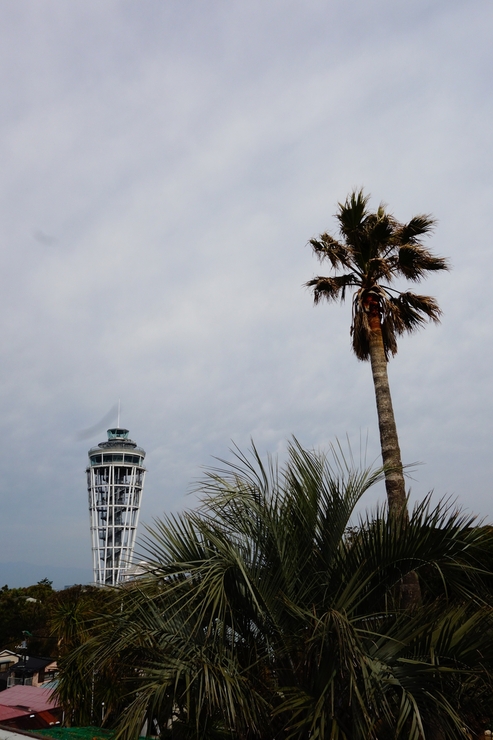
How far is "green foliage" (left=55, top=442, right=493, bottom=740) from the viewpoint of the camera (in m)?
4.65

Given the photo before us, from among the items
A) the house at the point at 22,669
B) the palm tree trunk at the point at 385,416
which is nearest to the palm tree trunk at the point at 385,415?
the palm tree trunk at the point at 385,416

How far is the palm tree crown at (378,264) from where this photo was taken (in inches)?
441

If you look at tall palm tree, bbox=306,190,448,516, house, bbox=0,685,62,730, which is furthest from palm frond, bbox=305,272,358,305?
house, bbox=0,685,62,730

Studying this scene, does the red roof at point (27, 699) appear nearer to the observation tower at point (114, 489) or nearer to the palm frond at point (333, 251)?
the palm frond at point (333, 251)

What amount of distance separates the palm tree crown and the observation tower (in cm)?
8982

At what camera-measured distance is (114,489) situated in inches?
3836

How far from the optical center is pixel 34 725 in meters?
17.1

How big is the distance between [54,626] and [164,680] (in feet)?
39.6

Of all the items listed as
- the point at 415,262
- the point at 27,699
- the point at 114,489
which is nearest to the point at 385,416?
the point at 415,262

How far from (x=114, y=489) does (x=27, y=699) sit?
80455 millimetres

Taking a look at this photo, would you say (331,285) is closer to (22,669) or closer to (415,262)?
(415,262)

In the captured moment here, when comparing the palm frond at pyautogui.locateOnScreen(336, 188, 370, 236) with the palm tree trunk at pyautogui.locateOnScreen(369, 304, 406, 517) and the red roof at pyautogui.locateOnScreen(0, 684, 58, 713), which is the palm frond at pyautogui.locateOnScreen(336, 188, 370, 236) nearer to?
the palm tree trunk at pyautogui.locateOnScreen(369, 304, 406, 517)

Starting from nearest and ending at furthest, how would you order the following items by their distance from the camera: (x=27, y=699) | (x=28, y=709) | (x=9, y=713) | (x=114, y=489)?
(x=9, y=713) < (x=28, y=709) < (x=27, y=699) < (x=114, y=489)

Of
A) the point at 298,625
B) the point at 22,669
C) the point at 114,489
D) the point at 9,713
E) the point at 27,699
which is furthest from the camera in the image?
the point at 114,489
